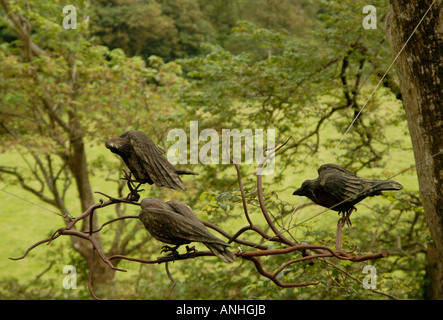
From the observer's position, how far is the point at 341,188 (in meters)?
1.11

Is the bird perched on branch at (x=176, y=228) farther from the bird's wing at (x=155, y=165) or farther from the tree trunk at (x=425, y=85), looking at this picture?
the tree trunk at (x=425, y=85)

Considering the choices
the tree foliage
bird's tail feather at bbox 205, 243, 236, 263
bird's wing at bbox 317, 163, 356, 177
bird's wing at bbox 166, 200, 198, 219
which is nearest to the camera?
bird's tail feather at bbox 205, 243, 236, 263

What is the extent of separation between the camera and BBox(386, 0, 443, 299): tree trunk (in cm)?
155

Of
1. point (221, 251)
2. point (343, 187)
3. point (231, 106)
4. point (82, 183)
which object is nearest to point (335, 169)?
point (343, 187)

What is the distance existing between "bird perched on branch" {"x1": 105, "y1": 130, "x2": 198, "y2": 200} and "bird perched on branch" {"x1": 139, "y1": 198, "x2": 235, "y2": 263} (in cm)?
Result: 7

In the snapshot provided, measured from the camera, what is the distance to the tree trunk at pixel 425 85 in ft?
5.08

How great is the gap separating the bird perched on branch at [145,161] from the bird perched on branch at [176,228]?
67mm

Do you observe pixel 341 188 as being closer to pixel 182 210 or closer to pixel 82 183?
pixel 182 210

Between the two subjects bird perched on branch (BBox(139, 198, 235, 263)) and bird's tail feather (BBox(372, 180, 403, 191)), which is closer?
bird perched on branch (BBox(139, 198, 235, 263))

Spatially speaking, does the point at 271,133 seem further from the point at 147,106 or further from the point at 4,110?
the point at 4,110

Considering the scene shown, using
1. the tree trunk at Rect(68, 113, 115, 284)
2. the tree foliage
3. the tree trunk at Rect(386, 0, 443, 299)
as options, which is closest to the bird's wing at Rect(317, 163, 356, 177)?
the tree trunk at Rect(386, 0, 443, 299)

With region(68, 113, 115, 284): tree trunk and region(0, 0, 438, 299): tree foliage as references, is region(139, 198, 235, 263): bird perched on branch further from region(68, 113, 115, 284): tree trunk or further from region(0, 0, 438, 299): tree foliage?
region(68, 113, 115, 284): tree trunk

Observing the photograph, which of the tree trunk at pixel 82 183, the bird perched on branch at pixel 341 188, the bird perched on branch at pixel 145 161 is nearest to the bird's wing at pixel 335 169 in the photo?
the bird perched on branch at pixel 341 188
